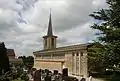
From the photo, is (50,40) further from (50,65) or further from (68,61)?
(68,61)

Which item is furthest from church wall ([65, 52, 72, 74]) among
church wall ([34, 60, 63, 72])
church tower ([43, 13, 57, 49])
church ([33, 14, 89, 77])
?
church tower ([43, 13, 57, 49])

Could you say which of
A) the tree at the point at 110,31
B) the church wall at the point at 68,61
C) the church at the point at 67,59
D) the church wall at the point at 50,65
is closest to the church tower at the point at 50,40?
the church at the point at 67,59

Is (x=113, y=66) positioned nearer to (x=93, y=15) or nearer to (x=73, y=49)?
(x=93, y=15)

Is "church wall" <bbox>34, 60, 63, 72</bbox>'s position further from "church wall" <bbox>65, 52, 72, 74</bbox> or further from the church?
"church wall" <bbox>65, 52, 72, 74</bbox>

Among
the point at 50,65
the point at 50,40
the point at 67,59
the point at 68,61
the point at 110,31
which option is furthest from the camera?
the point at 50,40

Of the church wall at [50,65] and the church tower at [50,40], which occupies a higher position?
the church tower at [50,40]

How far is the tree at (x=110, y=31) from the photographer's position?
21.8m

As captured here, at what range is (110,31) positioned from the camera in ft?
72.3

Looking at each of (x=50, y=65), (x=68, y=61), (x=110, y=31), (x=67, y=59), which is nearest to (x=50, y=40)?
(x=50, y=65)

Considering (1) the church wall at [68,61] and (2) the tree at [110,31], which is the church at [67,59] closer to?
(1) the church wall at [68,61]

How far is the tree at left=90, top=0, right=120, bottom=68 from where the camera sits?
71.4 feet

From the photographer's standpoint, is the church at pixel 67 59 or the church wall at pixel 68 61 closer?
the church at pixel 67 59

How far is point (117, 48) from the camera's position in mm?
21516

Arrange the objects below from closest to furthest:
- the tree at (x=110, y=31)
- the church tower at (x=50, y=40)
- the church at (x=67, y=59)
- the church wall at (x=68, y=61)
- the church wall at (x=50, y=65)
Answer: the tree at (x=110, y=31) < the church at (x=67, y=59) < the church wall at (x=68, y=61) < the church wall at (x=50, y=65) < the church tower at (x=50, y=40)
